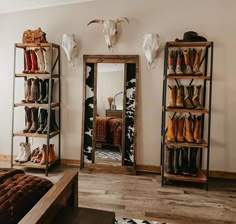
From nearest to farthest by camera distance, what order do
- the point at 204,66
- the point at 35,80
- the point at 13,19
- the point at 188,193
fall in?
1. the point at 188,193
2. the point at 204,66
3. the point at 35,80
4. the point at 13,19

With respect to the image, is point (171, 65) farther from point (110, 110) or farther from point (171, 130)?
point (110, 110)

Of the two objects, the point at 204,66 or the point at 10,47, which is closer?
the point at 204,66

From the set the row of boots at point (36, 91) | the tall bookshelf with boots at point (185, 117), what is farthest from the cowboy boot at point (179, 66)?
the row of boots at point (36, 91)

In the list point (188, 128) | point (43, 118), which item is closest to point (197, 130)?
point (188, 128)

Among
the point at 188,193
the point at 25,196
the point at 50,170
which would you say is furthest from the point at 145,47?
the point at 25,196

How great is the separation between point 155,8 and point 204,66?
1.00 metres

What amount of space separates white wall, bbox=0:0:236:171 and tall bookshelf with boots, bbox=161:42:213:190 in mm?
238

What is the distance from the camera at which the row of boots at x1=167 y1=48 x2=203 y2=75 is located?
308 cm

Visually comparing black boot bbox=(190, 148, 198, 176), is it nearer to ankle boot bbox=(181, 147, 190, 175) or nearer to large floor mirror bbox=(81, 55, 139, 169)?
ankle boot bbox=(181, 147, 190, 175)

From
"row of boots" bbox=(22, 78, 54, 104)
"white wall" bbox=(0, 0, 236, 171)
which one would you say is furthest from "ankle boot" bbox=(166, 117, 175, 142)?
"row of boots" bbox=(22, 78, 54, 104)

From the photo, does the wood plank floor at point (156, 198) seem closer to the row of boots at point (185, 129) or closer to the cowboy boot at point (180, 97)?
the row of boots at point (185, 129)

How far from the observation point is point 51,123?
362 cm

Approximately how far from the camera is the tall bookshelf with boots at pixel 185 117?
120 inches

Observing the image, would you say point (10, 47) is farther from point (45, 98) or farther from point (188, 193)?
→ point (188, 193)
